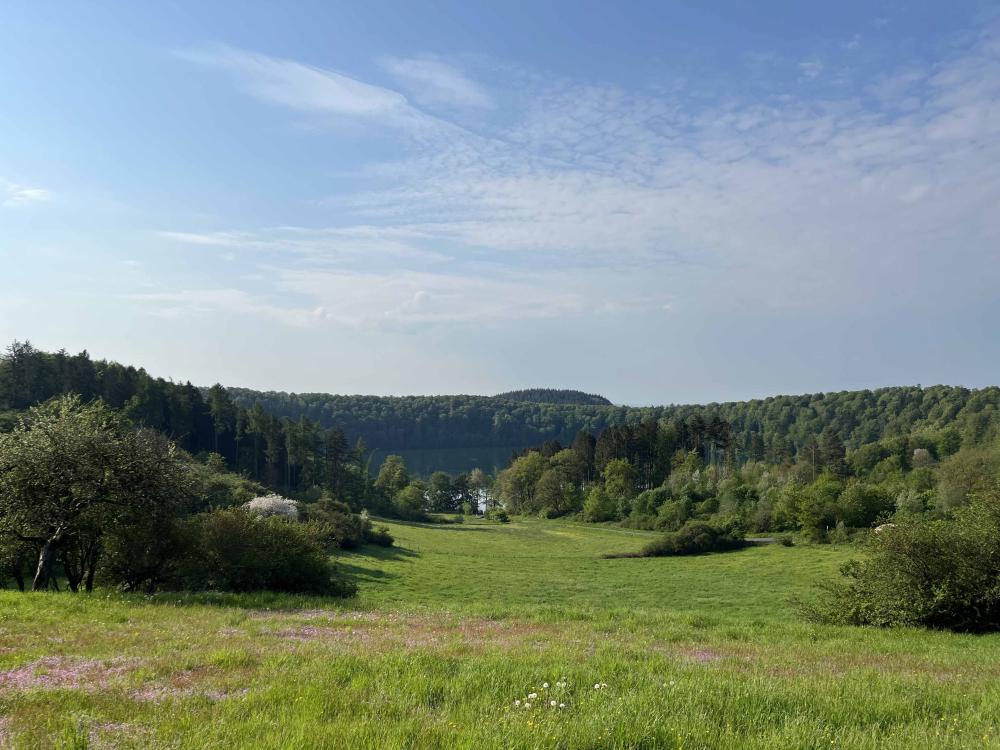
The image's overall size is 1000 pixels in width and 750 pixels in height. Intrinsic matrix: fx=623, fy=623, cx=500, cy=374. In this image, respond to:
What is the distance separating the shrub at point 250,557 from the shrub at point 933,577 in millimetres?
20923

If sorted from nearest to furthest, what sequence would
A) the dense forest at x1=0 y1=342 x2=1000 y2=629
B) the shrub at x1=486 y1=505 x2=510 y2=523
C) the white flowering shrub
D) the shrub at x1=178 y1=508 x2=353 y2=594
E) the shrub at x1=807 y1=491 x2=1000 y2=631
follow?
the shrub at x1=807 y1=491 x2=1000 y2=631 → the dense forest at x1=0 y1=342 x2=1000 y2=629 → the shrub at x1=178 y1=508 x2=353 y2=594 → the white flowering shrub → the shrub at x1=486 y1=505 x2=510 y2=523

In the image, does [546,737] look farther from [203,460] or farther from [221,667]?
[203,460]

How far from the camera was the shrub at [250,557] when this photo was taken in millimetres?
25234

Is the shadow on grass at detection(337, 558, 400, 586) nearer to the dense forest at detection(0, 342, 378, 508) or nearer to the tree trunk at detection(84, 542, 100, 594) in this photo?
the tree trunk at detection(84, 542, 100, 594)

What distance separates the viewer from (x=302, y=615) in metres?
17.5

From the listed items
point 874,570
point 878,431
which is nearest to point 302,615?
point 874,570

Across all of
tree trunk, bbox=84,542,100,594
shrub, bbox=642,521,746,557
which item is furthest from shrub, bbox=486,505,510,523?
tree trunk, bbox=84,542,100,594

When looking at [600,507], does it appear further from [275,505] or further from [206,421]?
[206,421]

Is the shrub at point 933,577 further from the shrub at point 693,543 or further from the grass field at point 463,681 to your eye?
the shrub at point 693,543

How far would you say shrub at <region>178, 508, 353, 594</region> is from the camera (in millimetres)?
25234

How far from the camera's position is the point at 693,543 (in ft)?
246

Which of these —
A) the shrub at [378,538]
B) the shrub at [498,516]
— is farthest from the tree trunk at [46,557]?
the shrub at [498,516]

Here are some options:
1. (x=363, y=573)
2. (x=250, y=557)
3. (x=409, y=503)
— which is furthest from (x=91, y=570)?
(x=409, y=503)

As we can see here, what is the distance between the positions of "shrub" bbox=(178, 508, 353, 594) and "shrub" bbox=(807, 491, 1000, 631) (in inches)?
824
